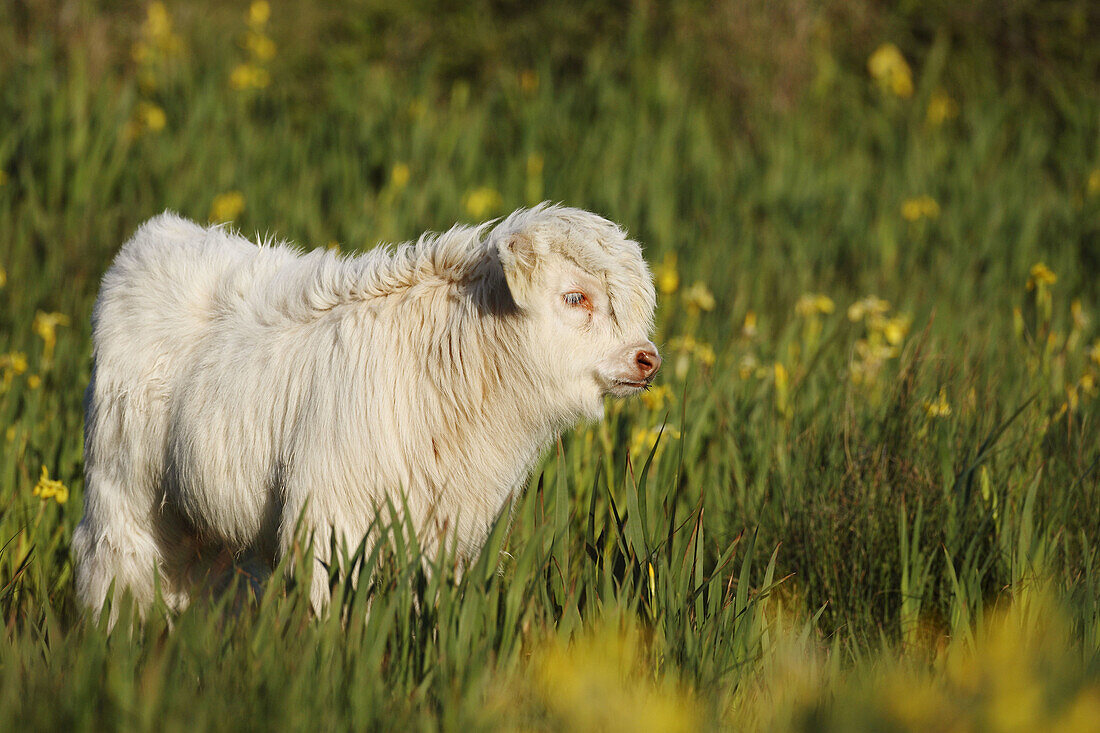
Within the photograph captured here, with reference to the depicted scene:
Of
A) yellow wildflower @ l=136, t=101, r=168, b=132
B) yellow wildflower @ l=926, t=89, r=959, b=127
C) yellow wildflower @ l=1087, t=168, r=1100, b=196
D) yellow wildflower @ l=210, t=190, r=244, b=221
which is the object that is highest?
yellow wildflower @ l=926, t=89, r=959, b=127

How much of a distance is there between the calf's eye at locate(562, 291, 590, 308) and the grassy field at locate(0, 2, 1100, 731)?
1.61 feet

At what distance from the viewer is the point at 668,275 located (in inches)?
A: 208

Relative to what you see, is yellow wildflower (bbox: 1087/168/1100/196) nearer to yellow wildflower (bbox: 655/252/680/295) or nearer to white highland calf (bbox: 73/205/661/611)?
yellow wildflower (bbox: 655/252/680/295)

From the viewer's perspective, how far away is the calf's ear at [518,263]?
2621 millimetres

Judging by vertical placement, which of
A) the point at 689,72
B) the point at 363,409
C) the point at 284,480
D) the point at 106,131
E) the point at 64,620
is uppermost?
the point at 689,72

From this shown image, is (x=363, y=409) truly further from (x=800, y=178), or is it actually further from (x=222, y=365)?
(x=800, y=178)

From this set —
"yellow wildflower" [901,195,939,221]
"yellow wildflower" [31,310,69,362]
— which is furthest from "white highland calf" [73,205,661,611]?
"yellow wildflower" [901,195,939,221]

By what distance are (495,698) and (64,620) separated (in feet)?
6.12

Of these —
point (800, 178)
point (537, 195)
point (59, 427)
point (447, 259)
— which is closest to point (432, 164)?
point (537, 195)

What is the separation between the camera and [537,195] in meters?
6.79

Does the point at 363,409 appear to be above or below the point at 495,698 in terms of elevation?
above

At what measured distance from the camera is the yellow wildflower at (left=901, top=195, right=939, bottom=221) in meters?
7.06

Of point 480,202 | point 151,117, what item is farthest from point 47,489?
point 151,117

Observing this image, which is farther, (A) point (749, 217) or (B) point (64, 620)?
(A) point (749, 217)
